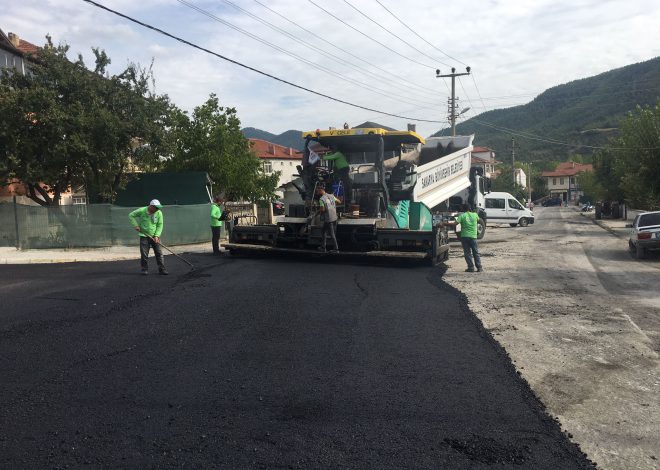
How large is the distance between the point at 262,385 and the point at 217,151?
2267cm

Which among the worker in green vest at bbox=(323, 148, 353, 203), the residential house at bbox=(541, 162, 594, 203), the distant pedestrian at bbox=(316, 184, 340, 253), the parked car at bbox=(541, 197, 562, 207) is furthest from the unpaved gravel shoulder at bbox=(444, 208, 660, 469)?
the residential house at bbox=(541, 162, 594, 203)

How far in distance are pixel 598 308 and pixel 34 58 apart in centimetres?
1890

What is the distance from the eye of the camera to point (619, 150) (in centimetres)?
3281

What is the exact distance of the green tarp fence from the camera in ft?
57.9

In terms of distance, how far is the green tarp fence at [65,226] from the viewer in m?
17.6

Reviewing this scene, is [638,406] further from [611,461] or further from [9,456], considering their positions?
[9,456]

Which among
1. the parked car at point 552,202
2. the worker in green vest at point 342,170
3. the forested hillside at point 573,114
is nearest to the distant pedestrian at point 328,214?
the worker in green vest at point 342,170

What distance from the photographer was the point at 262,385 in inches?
203

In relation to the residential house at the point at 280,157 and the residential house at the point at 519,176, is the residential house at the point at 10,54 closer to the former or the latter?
the residential house at the point at 280,157

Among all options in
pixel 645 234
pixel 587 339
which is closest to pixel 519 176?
pixel 645 234

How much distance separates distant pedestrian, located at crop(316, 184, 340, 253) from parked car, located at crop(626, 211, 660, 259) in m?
8.30

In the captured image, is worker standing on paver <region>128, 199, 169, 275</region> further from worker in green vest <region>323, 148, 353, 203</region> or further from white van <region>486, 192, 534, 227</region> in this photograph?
white van <region>486, 192, 534, 227</region>

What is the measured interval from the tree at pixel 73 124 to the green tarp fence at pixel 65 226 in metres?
1.11

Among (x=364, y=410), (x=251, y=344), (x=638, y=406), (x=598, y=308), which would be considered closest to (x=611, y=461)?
(x=638, y=406)
